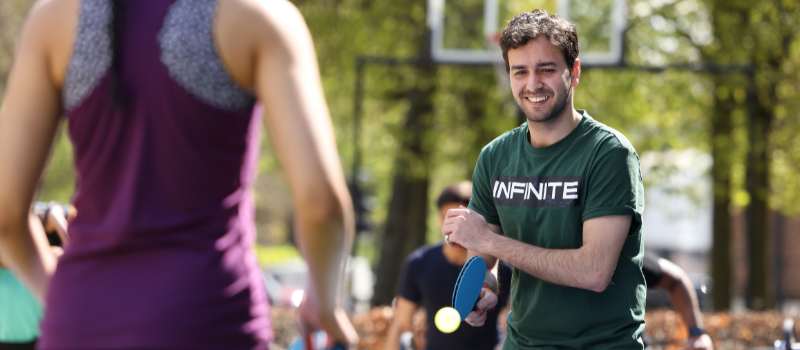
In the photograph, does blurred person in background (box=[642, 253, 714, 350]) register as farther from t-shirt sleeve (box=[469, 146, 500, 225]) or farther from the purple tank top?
the purple tank top

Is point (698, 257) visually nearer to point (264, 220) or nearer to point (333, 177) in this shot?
point (264, 220)

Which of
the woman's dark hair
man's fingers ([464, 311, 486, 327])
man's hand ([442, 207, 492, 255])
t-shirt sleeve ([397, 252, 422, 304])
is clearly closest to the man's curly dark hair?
man's hand ([442, 207, 492, 255])

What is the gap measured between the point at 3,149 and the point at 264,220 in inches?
1969

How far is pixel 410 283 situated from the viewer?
6.71m

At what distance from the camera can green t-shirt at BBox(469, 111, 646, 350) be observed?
375cm

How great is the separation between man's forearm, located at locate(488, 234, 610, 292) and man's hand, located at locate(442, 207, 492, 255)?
6 cm

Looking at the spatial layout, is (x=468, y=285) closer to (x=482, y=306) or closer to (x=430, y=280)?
(x=482, y=306)

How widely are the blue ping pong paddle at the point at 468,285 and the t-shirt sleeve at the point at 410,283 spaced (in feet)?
9.43

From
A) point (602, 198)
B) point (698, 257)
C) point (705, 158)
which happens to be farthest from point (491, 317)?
point (698, 257)

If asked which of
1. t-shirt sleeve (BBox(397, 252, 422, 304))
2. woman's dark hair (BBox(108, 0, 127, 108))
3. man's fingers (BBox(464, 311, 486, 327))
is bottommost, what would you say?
t-shirt sleeve (BBox(397, 252, 422, 304))

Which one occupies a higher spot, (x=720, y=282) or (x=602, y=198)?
(x=602, y=198)

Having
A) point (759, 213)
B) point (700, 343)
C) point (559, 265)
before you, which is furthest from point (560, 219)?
point (759, 213)

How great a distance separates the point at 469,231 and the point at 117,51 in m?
1.69

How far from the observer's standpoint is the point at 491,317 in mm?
6324
